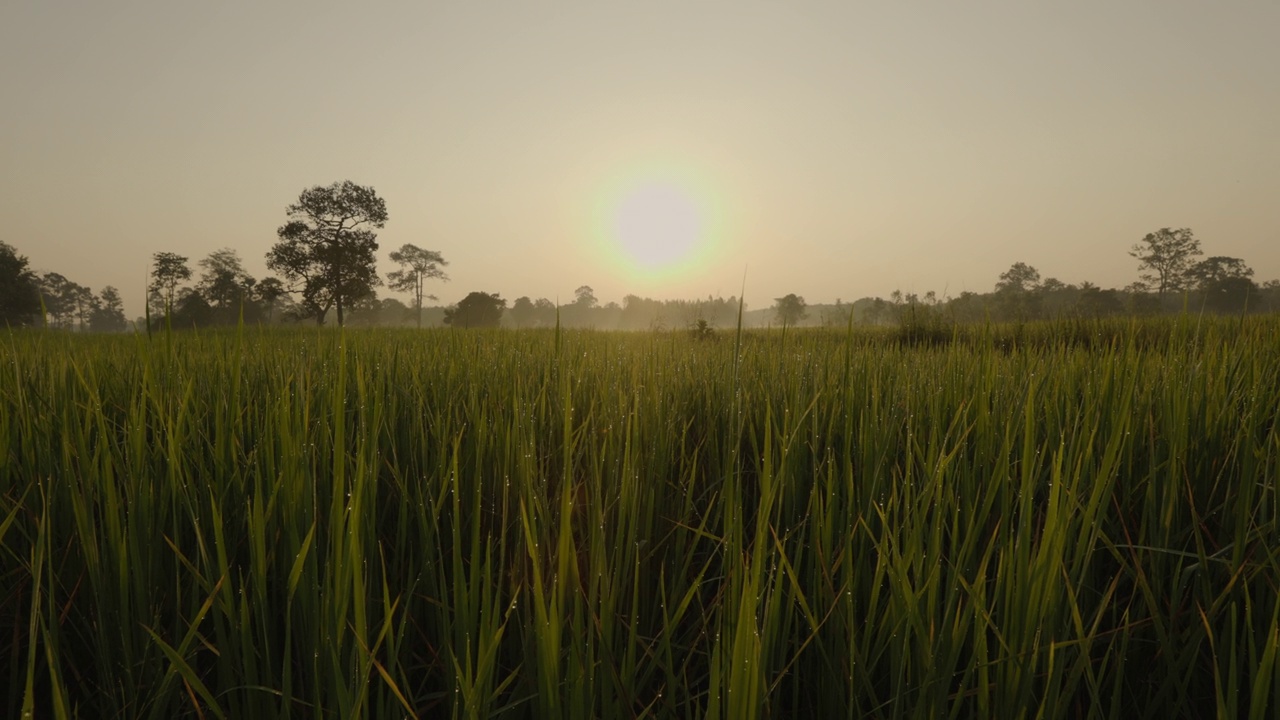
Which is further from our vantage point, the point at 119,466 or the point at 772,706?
the point at 119,466

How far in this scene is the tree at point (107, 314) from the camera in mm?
90875

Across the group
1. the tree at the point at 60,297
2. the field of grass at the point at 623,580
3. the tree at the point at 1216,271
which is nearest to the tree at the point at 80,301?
the tree at the point at 60,297

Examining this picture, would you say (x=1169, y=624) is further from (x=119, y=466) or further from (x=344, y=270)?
(x=344, y=270)

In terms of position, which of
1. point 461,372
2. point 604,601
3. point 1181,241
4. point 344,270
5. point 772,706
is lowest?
point 772,706

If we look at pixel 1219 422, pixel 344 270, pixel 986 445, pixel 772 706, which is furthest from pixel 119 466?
pixel 344 270

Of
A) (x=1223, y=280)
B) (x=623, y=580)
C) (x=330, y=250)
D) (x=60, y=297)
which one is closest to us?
(x=623, y=580)

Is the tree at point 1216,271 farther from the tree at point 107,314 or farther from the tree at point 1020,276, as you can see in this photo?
the tree at point 107,314

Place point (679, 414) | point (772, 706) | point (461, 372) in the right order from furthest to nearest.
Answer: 1. point (461, 372)
2. point (679, 414)
3. point (772, 706)

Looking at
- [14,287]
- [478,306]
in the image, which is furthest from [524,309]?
[14,287]

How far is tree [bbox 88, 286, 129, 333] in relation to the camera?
298 ft

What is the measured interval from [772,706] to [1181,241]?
272 feet

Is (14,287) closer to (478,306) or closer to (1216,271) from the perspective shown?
(478,306)

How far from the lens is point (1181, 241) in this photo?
6159 centimetres

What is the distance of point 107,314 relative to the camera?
9156 cm
